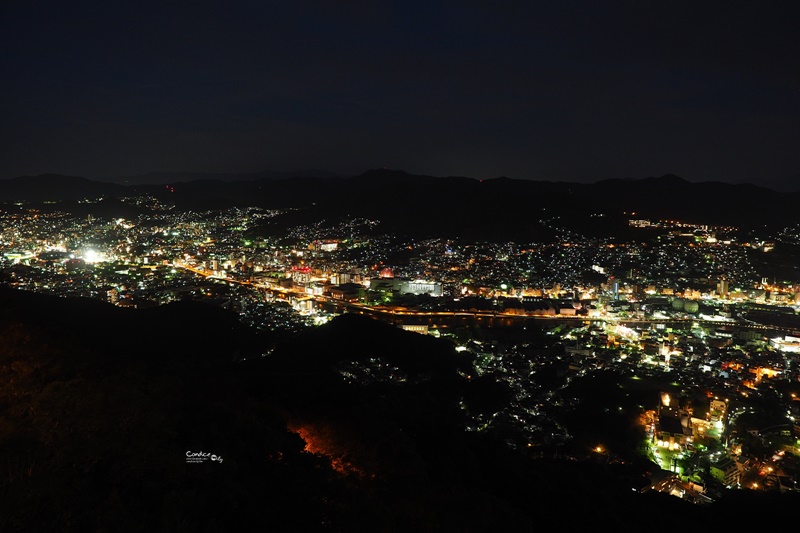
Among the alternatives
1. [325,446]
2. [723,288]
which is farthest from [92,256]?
[723,288]

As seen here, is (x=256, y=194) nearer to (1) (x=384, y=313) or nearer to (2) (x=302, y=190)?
(2) (x=302, y=190)

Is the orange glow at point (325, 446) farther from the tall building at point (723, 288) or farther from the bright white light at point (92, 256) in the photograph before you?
the tall building at point (723, 288)

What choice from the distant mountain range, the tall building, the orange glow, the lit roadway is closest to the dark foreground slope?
the orange glow

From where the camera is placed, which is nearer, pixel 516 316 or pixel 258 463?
pixel 258 463

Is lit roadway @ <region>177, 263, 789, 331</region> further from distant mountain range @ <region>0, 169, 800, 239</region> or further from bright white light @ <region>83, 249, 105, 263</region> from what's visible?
distant mountain range @ <region>0, 169, 800, 239</region>

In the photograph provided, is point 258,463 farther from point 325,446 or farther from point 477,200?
point 477,200

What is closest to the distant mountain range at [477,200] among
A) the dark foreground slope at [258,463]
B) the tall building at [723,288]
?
the tall building at [723,288]

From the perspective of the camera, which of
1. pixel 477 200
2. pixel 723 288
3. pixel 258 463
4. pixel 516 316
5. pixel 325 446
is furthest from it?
pixel 477 200

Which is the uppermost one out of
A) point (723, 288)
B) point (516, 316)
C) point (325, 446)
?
point (325, 446)
